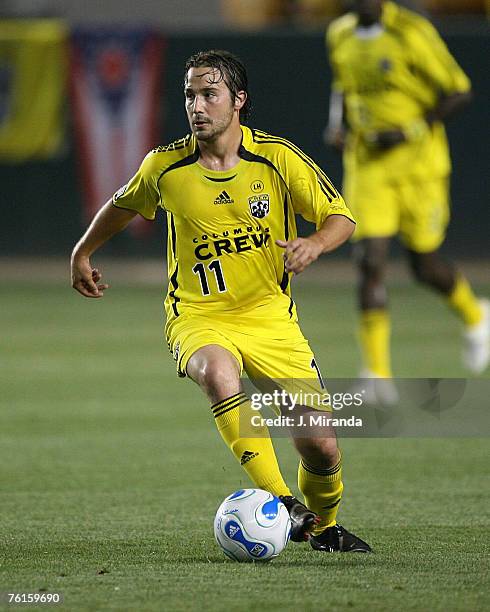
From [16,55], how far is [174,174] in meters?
14.8

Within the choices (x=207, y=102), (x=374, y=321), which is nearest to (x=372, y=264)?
(x=374, y=321)

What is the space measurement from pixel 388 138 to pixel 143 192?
468 centimetres

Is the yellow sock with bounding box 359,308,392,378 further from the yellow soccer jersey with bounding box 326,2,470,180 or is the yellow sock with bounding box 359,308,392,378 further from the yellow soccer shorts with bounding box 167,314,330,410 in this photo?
the yellow soccer shorts with bounding box 167,314,330,410

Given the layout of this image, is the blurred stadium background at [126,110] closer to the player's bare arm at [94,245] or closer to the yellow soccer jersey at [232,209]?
the player's bare arm at [94,245]

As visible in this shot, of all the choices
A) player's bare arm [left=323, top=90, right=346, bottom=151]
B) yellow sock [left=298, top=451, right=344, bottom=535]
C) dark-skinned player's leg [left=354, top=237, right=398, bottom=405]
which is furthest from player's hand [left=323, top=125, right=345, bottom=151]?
yellow sock [left=298, top=451, right=344, bottom=535]

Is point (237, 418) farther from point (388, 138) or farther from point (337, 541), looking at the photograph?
point (388, 138)

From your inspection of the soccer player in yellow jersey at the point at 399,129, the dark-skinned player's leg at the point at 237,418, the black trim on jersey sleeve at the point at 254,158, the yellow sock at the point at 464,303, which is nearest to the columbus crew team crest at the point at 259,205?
the black trim on jersey sleeve at the point at 254,158

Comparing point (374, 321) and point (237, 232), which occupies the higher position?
point (237, 232)

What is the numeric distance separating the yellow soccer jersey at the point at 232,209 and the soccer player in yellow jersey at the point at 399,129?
4310 mm

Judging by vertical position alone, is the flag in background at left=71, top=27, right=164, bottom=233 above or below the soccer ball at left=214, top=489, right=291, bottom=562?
above

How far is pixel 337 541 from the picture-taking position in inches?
238

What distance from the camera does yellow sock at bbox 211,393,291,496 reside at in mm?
5828

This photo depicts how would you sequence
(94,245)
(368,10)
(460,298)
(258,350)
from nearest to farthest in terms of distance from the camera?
1. (258,350)
2. (94,245)
3. (368,10)
4. (460,298)

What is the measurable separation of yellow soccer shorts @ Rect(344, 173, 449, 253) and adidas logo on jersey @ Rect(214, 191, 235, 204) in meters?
4.45
